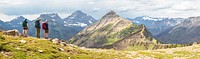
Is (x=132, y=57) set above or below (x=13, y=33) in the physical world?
below

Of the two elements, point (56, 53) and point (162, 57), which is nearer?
point (56, 53)

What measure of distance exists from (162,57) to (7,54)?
3301 cm

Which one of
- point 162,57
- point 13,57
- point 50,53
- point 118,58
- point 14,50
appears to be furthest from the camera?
point 162,57

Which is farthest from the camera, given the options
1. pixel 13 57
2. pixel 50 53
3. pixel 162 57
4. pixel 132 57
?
A: pixel 162 57

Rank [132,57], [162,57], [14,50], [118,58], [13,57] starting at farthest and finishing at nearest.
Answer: [162,57] < [132,57] < [118,58] < [14,50] < [13,57]

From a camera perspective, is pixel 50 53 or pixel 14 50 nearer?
pixel 14 50

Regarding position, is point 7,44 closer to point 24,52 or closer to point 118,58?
point 24,52

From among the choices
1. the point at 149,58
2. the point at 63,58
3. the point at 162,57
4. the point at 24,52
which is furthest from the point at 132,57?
the point at 24,52

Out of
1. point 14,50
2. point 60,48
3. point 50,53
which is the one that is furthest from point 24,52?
point 60,48

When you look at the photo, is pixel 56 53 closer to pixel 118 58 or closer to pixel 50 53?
pixel 50 53

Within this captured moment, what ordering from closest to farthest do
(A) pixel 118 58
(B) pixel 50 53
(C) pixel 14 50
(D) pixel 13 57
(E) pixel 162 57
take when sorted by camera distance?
(D) pixel 13 57
(C) pixel 14 50
(B) pixel 50 53
(A) pixel 118 58
(E) pixel 162 57

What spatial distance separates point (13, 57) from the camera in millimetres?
40938

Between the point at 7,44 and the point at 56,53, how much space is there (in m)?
→ 6.82

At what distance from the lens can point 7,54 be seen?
42.2 metres
